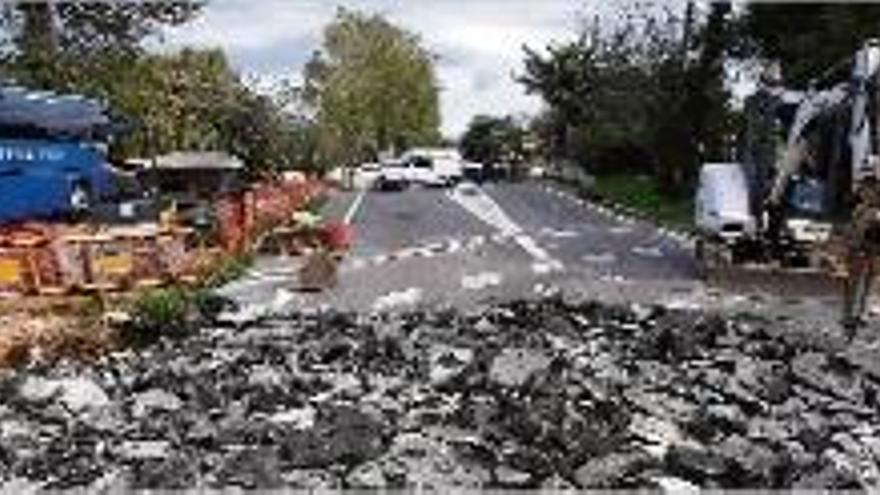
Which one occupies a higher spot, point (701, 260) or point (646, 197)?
point (701, 260)

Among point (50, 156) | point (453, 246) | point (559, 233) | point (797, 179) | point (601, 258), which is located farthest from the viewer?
point (559, 233)

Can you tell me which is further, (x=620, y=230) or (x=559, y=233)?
(x=620, y=230)

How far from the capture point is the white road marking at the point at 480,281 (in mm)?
30600

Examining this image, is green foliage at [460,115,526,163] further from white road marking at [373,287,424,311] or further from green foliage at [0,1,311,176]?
white road marking at [373,287,424,311]

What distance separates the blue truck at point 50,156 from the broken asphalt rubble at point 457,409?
1960 cm

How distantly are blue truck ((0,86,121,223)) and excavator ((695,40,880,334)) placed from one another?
45.5ft

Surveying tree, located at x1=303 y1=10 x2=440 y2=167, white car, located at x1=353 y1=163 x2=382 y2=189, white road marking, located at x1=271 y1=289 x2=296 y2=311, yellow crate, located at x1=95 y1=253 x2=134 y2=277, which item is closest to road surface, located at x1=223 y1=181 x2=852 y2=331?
white road marking, located at x1=271 y1=289 x2=296 y2=311

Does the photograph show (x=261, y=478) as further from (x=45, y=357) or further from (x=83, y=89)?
(x=83, y=89)

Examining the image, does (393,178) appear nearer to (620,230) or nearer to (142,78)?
(142,78)

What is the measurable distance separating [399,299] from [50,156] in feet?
51.3

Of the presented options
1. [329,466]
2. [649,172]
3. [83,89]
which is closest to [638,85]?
[649,172]

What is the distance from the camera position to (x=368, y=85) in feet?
412

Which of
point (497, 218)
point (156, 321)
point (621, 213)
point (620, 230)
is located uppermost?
point (156, 321)

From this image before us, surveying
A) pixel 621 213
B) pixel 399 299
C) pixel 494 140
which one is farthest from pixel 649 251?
pixel 494 140
